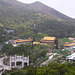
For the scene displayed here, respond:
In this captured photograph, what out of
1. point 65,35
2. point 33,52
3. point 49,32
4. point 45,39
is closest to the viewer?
point 33,52

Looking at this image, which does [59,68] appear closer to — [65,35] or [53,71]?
[53,71]

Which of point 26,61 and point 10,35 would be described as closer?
point 26,61

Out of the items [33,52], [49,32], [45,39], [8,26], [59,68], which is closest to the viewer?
[59,68]

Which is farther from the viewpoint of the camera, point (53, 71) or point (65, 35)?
point (65, 35)

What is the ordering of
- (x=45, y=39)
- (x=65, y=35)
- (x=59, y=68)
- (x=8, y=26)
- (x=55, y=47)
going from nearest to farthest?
(x=59, y=68), (x=55, y=47), (x=45, y=39), (x=65, y=35), (x=8, y=26)

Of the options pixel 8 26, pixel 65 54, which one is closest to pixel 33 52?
pixel 65 54

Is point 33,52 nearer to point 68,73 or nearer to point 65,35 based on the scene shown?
point 68,73

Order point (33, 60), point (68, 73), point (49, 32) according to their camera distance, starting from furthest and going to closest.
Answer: point (49, 32), point (33, 60), point (68, 73)

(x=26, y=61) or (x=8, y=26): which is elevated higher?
(x=8, y=26)

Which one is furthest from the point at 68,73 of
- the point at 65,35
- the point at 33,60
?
the point at 65,35
